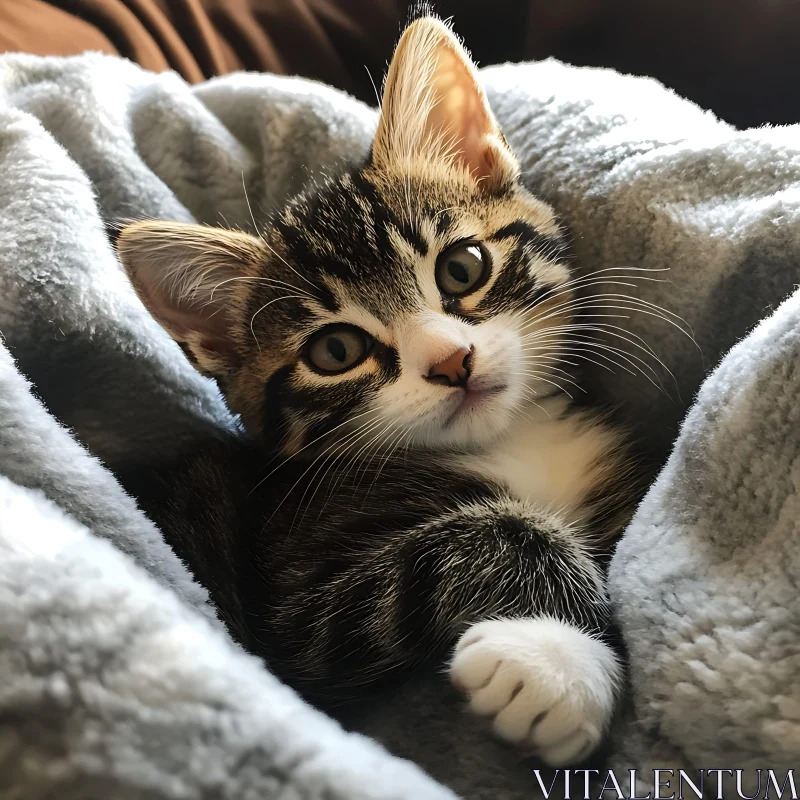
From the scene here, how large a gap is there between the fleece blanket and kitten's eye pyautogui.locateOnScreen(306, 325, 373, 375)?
20 cm

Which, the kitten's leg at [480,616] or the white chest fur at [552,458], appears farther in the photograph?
the white chest fur at [552,458]

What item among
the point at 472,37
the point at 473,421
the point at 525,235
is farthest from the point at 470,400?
the point at 472,37

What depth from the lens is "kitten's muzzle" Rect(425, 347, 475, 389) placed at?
0.73 metres

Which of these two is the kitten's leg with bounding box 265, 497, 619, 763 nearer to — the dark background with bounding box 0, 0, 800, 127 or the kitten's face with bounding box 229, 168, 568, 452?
the kitten's face with bounding box 229, 168, 568, 452

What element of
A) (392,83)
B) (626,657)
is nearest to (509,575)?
(626,657)

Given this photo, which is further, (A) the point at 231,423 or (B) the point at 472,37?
(B) the point at 472,37

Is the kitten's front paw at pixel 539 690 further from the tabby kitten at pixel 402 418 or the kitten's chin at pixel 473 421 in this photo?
the kitten's chin at pixel 473 421

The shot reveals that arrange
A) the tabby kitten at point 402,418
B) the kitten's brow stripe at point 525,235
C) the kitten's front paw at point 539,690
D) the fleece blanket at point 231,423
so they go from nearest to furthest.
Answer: the fleece blanket at point 231,423 < the kitten's front paw at point 539,690 < the tabby kitten at point 402,418 < the kitten's brow stripe at point 525,235

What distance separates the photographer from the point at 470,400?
0.76m

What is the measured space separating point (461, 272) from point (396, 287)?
9 centimetres

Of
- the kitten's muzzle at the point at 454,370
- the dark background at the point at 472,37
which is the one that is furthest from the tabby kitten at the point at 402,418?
the dark background at the point at 472,37

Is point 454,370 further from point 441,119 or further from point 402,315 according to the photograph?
point 441,119

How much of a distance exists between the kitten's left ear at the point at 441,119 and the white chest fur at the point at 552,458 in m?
0.33

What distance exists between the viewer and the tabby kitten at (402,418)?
0.65 meters
